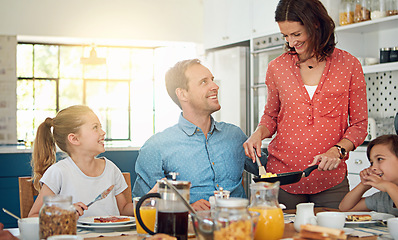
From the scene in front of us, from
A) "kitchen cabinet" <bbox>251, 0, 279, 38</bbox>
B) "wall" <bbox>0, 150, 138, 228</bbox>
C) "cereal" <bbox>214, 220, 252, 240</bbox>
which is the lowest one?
"wall" <bbox>0, 150, 138, 228</bbox>

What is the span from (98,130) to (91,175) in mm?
212

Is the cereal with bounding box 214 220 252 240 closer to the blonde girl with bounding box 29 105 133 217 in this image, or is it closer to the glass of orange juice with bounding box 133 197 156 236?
the glass of orange juice with bounding box 133 197 156 236

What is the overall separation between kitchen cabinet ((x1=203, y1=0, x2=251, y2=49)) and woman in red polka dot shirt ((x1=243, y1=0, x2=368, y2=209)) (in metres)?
3.42

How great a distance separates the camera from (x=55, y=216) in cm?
124

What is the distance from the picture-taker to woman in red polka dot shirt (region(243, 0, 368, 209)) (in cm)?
202

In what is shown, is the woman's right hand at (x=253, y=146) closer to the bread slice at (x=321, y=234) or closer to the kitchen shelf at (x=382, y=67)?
the bread slice at (x=321, y=234)

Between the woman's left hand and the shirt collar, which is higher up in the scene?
the shirt collar

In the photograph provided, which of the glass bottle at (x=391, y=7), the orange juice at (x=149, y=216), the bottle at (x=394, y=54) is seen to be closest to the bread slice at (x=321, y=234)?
the orange juice at (x=149, y=216)

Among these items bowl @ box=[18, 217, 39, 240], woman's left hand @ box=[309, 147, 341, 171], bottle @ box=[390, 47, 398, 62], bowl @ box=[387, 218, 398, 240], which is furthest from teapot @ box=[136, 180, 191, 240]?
bottle @ box=[390, 47, 398, 62]

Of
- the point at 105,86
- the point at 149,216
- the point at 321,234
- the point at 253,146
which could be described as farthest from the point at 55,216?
Result: the point at 105,86

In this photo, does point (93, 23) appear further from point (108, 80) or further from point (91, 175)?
point (91, 175)

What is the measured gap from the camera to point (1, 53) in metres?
6.80

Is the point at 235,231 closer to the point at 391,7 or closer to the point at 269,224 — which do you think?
the point at 269,224

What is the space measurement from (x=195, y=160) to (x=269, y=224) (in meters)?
0.88
